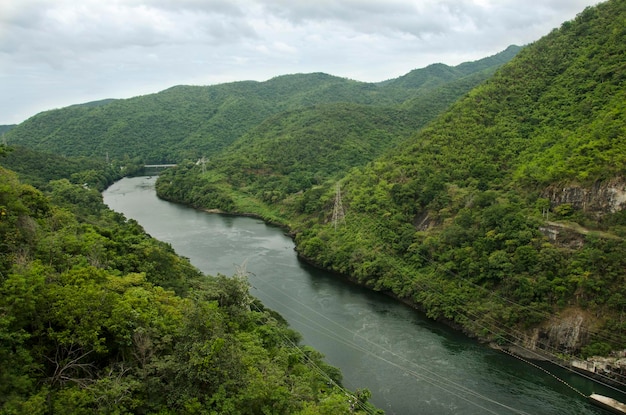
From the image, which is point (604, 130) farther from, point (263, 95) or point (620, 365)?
point (263, 95)

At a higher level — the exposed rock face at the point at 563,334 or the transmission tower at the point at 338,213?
the transmission tower at the point at 338,213

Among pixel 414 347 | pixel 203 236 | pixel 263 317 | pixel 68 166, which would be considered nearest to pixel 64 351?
pixel 263 317

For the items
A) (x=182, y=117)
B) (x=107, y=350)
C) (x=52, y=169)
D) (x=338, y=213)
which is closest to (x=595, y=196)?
(x=338, y=213)

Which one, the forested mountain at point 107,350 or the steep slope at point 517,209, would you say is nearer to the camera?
the forested mountain at point 107,350

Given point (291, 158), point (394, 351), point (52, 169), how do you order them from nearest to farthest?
point (394, 351)
point (52, 169)
point (291, 158)

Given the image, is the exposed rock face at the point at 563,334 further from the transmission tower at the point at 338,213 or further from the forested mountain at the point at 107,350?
the transmission tower at the point at 338,213

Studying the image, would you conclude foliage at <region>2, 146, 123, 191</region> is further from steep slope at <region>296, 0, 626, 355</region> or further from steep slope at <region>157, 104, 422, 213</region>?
steep slope at <region>296, 0, 626, 355</region>

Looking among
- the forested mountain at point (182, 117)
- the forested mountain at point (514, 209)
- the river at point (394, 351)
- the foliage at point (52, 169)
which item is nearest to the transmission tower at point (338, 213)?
the forested mountain at point (514, 209)

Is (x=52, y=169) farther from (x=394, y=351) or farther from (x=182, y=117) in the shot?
(x=394, y=351)
